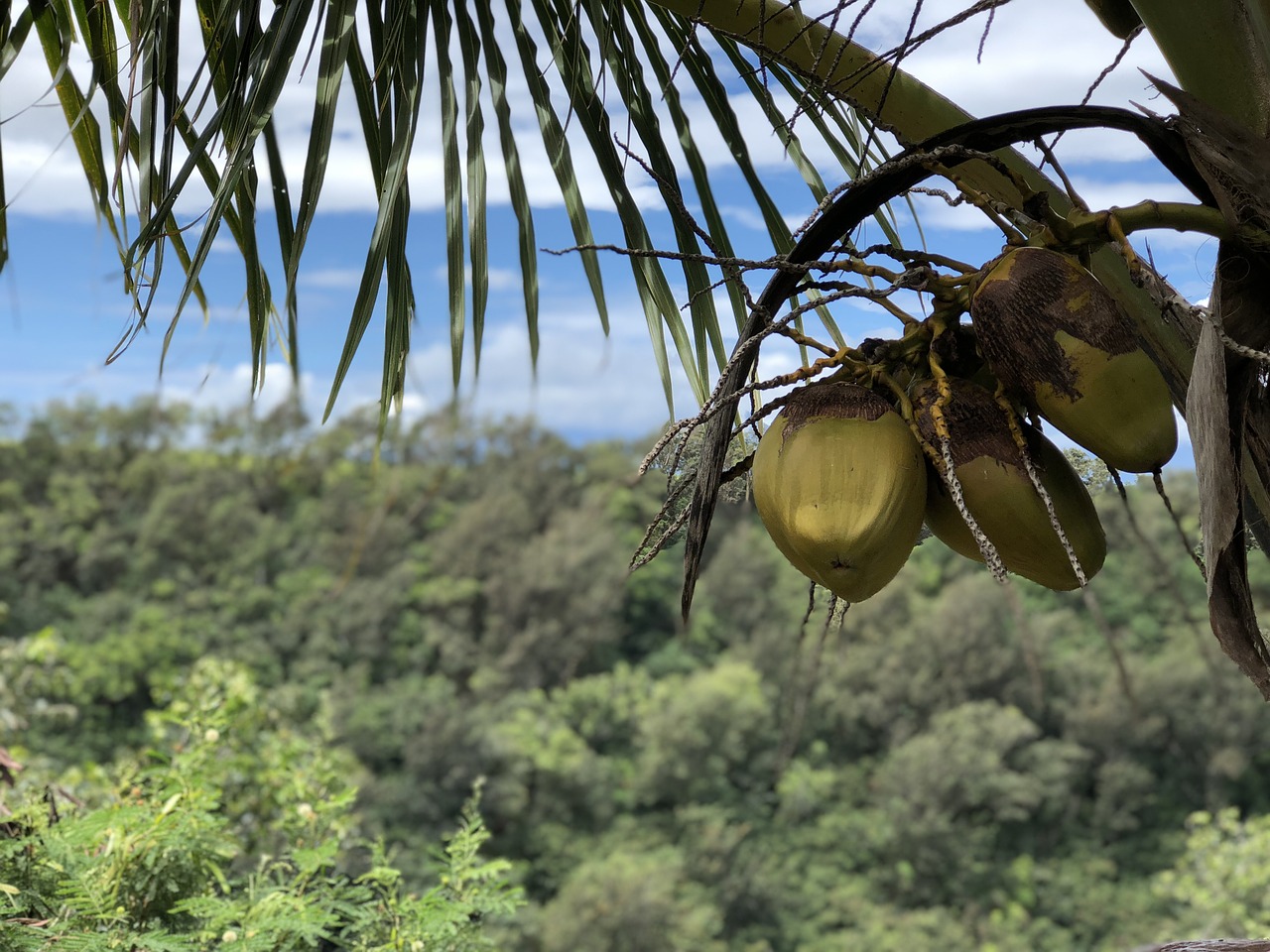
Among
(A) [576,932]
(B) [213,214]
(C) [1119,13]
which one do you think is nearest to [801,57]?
(C) [1119,13]

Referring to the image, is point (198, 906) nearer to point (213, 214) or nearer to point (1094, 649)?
point (213, 214)

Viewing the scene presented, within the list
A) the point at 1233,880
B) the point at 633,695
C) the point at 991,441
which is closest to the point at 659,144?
the point at 991,441

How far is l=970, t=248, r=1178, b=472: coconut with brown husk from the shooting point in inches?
19.8

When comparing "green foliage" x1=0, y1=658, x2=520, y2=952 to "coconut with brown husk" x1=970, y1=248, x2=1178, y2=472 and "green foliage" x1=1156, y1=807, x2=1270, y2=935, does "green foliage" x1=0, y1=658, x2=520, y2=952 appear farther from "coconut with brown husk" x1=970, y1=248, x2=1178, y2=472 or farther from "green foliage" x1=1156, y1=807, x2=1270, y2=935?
"green foliage" x1=1156, y1=807, x2=1270, y2=935

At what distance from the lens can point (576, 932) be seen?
17.4m

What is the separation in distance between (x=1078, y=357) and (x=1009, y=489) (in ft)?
0.22

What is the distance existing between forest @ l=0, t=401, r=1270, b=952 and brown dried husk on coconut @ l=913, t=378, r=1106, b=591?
49.1 ft

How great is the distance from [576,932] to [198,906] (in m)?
17.6

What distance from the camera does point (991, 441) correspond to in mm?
535

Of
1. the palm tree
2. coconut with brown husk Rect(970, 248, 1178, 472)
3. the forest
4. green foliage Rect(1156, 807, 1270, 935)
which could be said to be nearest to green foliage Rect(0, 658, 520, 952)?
the palm tree

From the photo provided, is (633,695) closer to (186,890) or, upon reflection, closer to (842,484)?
(186,890)

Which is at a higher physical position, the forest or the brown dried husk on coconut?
the brown dried husk on coconut

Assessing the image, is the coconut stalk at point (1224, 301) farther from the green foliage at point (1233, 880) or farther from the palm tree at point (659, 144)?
the green foliage at point (1233, 880)

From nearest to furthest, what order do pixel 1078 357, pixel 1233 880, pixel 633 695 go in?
pixel 1078 357, pixel 1233 880, pixel 633 695
